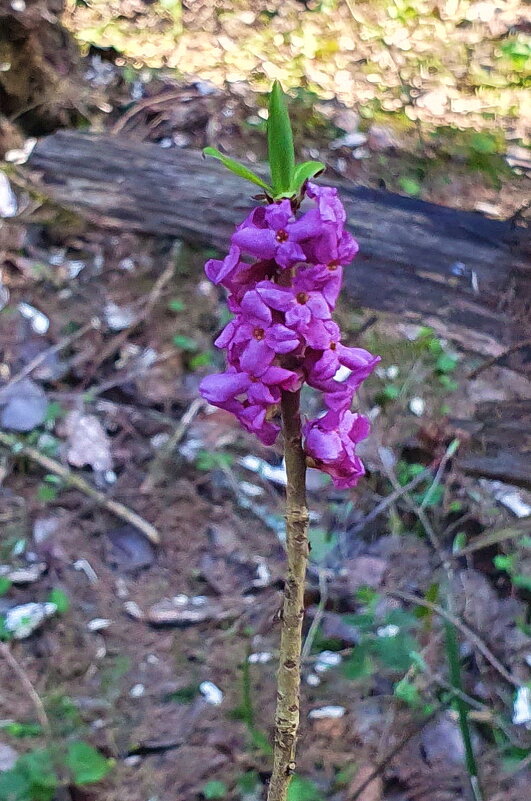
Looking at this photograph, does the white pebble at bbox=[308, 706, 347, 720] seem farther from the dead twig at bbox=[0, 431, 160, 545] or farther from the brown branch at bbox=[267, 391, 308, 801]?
the brown branch at bbox=[267, 391, 308, 801]

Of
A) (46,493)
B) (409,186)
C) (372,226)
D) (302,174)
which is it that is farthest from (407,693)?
(409,186)

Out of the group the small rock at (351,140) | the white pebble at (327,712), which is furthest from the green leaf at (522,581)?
the small rock at (351,140)

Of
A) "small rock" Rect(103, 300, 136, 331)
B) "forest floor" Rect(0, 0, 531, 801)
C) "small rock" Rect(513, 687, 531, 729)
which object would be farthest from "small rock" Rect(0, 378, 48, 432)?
"small rock" Rect(513, 687, 531, 729)

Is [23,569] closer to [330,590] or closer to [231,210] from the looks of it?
[330,590]

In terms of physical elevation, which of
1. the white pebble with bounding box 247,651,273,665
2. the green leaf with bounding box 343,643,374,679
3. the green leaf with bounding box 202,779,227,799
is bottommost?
the white pebble with bounding box 247,651,273,665

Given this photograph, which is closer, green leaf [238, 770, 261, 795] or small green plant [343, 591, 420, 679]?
small green plant [343, 591, 420, 679]

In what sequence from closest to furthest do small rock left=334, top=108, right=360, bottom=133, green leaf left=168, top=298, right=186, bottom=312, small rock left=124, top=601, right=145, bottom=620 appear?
small rock left=124, top=601, right=145, bottom=620, green leaf left=168, top=298, right=186, bottom=312, small rock left=334, top=108, right=360, bottom=133

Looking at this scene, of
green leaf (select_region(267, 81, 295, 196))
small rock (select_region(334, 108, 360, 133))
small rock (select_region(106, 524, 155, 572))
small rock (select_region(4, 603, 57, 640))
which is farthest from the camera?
small rock (select_region(334, 108, 360, 133))
